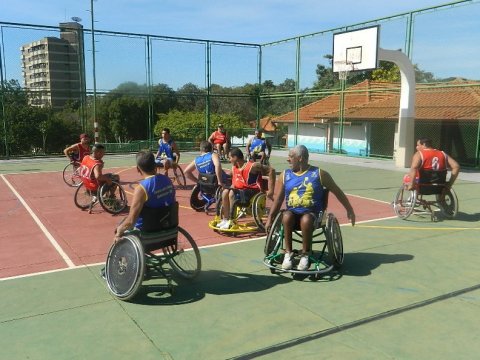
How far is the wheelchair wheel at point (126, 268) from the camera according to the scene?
4.15 meters

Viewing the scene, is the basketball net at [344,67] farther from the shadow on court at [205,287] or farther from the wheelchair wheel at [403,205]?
the shadow on court at [205,287]

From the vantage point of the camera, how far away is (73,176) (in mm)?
11531

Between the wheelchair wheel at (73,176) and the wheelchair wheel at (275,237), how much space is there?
22.7ft

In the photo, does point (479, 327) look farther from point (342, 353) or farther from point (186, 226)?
point (186, 226)

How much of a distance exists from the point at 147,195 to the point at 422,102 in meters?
21.0

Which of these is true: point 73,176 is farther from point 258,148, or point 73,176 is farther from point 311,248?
point 311,248

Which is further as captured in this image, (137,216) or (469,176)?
(469,176)

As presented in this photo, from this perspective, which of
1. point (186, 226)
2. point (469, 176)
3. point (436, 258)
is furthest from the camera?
point (469, 176)

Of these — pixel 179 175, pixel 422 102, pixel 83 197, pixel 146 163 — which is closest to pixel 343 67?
pixel 422 102

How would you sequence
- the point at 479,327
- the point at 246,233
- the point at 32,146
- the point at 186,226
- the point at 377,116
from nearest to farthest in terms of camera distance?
the point at 479,327 → the point at 246,233 → the point at 186,226 → the point at 377,116 → the point at 32,146

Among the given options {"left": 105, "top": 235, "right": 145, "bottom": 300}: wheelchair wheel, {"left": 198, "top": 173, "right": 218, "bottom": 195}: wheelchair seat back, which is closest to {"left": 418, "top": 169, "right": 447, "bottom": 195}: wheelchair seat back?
{"left": 198, "top": 173, "right": 218, "bottom": 195}: wheelchair seat back

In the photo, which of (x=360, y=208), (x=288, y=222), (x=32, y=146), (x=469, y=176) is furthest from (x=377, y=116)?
(x=32, y=146)

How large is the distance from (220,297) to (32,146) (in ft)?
117

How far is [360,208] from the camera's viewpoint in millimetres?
8766
